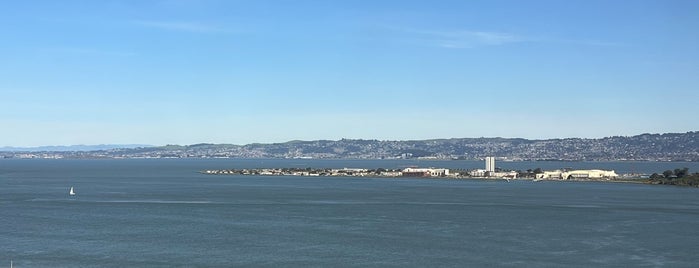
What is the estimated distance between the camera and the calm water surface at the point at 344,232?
2450 cm

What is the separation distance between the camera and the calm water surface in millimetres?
24500

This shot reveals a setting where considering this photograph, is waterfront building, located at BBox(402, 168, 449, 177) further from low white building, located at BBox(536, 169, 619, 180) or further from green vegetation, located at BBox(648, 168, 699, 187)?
green vegetation, located at BBox(648, 168, 699, 187)

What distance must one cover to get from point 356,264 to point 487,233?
8761 millimetres

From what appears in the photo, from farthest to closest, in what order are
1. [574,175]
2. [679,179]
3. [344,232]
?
1. [574,175]
2. [679,179]
3. [344,232]

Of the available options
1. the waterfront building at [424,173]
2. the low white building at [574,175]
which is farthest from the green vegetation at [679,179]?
the waterfront building at [424,173]

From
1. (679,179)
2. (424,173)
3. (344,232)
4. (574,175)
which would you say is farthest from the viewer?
(424,173)

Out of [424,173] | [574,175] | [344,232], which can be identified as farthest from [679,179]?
[344,232]

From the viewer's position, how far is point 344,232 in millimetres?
31125

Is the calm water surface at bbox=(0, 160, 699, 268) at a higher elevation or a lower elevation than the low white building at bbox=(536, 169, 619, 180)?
lower

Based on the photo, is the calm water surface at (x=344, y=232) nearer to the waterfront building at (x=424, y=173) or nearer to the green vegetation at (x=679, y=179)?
the green vegetation at (x=679, y=179)

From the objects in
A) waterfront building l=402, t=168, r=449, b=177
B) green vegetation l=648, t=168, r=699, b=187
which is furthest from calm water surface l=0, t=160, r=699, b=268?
waterfront building l=402, t=168, r=449, b=177

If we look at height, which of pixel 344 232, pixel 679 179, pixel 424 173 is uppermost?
pixel 424 173

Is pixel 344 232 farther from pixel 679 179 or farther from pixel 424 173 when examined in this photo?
pixel 424 173

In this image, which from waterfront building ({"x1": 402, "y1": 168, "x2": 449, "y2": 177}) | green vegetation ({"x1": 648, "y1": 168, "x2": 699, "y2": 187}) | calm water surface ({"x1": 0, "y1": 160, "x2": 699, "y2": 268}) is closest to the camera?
calm water surface ({"x1": 0, "y1": 160, "x2": 699, "y2": 268})
